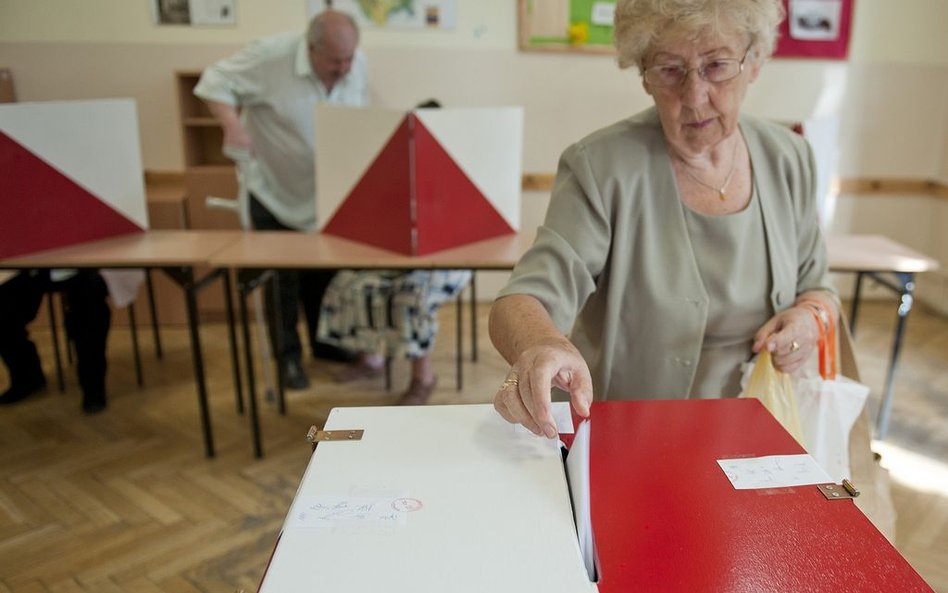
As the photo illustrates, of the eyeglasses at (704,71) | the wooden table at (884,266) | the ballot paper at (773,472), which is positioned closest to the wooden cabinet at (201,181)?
the wooden table at (884,266)

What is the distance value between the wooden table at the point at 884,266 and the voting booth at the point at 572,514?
1775mm

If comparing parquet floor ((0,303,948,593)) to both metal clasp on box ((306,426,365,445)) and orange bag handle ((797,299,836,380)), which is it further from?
metal clasp on box ((306,426,365,445))

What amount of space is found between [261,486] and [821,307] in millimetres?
1782

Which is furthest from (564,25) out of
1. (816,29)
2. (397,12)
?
(816,29)

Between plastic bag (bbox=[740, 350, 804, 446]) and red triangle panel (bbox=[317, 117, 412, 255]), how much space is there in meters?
1.34

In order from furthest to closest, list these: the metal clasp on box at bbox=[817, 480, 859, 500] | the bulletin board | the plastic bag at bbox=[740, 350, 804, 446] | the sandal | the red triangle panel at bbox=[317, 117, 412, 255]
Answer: the bulletin board, the sandal, the red triangle panel at bbox=[317, 117, 412, 255], the plastic bag at bbox=[740, 350, 804, 446], the metal clasp on box at bbox=[817, 480, 859, 500]

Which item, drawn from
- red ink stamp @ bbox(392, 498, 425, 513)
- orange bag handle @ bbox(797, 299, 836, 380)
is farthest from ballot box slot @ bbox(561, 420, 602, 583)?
orange bag handle @ bbox(797, 299, 836, 380)

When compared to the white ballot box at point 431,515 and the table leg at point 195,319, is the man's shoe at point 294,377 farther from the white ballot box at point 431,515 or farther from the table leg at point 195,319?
the white ballot box at point 431,515

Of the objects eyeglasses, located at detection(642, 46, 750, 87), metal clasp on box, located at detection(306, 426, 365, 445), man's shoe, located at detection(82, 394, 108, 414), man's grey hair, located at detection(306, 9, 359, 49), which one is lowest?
man's shoe, located at detection(82, 394, 108, 414)

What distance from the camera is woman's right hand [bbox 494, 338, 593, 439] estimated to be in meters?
0.83

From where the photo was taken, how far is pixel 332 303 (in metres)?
2.79

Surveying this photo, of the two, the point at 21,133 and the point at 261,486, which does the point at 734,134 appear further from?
the point at 21,133

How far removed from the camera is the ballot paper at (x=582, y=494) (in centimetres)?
68

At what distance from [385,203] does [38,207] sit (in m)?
1.15
